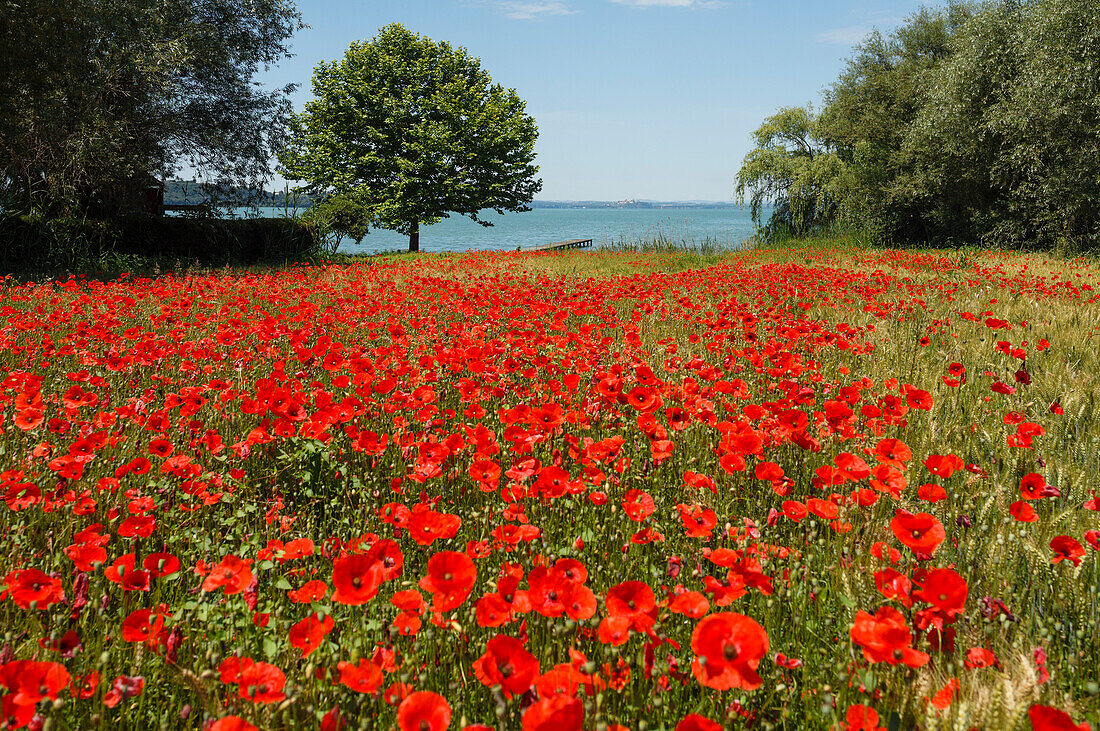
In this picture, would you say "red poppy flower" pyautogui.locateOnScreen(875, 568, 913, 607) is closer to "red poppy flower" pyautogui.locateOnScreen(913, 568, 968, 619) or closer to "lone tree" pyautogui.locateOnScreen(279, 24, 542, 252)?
"red poppy flower" pyautogui.locateOnScreen(913, 568, 968, 619)

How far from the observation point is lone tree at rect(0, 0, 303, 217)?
466 inches

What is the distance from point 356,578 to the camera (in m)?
1.41

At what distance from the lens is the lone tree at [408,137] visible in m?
31.5

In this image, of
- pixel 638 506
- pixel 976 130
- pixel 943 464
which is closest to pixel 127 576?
pixel 638 506

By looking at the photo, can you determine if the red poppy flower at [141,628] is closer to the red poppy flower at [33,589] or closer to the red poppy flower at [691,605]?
the red poppy flower at [33,589]

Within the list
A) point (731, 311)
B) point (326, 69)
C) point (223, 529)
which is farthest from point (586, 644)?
point (326, 69)

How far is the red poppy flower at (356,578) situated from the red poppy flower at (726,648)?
0.71 metres

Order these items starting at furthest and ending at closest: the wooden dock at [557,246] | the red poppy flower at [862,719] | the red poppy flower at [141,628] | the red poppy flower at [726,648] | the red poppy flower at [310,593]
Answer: the wooden dock at [557,246]
the red poppy flower at [310,593]
the red poppy flower at [141,628]
the red poppy flower at [862,719]
the red poppy flower at [726,648]

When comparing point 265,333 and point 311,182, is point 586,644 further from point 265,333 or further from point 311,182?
point 311,182

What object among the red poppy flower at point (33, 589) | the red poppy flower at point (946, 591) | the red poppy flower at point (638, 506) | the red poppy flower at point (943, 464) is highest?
the red poppy flower at point (943, 464)

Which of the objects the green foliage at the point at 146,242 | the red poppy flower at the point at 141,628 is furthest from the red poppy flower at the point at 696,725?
the green foliage at the point at 146,242

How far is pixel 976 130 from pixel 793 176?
41.0 ft

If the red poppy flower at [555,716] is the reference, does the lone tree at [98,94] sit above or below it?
above

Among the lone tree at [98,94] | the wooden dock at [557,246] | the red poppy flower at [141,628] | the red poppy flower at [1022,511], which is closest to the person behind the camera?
the red poppy flower at [141,628]
